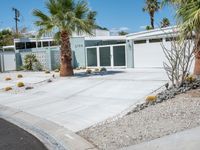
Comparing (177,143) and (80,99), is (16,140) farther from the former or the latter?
(80,99)

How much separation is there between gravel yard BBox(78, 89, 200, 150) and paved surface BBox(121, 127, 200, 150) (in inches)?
11.1

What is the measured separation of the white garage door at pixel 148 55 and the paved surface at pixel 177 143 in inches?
694

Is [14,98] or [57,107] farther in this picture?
[14,98]

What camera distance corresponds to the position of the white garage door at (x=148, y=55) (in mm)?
24578

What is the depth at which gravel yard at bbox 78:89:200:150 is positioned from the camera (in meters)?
7.28

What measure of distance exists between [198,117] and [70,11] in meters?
13.2

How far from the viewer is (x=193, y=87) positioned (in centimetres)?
1183

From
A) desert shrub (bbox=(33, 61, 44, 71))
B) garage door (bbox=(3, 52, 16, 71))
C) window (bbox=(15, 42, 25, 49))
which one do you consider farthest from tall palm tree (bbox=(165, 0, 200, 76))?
window (bbox=(15, 42, 25, 49))

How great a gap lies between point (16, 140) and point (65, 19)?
1260 centimetres

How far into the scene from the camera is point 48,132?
8914 millimetres

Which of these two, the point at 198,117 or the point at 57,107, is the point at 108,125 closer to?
the point at 198,117

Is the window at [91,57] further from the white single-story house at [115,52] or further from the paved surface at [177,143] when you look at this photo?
the paved surface at [177,143]

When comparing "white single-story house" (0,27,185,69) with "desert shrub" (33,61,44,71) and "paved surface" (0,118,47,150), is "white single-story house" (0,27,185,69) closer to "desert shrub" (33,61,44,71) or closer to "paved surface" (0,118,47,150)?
"desert shrub" (33,61,44,71)

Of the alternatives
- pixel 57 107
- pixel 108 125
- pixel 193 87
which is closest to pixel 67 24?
pixel 57 107
